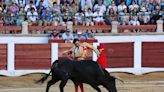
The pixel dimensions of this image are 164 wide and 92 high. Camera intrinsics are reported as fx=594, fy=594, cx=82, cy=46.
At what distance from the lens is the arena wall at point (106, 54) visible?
17.2m

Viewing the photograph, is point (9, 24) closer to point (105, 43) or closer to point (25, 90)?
point (105, 43)

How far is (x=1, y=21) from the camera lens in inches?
693

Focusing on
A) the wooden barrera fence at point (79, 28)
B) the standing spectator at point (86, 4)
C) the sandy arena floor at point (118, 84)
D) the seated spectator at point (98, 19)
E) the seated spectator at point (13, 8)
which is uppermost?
the standing spectator at point (86, 4)

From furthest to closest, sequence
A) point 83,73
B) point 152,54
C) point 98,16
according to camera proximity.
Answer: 1. point 98,16
2. point 152,54
3. point 83,73

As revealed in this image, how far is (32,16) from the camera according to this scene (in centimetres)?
1783

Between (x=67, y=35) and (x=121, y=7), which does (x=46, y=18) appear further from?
(x=121, y=7)

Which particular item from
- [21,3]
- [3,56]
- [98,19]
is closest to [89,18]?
[98,19]

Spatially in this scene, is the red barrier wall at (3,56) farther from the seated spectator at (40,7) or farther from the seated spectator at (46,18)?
the seated spectator at (40,7)

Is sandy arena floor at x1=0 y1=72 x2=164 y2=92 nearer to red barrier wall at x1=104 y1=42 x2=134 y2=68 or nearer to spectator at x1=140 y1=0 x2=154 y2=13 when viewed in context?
red barrier wall at x1=104 y1=42 x2=134 y2=68

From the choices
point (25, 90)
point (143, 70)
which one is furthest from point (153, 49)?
point (25, 90)

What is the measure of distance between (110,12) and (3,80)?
4.29 m

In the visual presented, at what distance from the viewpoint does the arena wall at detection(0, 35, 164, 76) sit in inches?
678

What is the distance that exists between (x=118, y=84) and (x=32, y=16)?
4037mm

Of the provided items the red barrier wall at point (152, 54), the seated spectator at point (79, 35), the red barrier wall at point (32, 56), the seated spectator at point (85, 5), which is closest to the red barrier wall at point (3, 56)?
the red barrier wall at point (32, 56)
